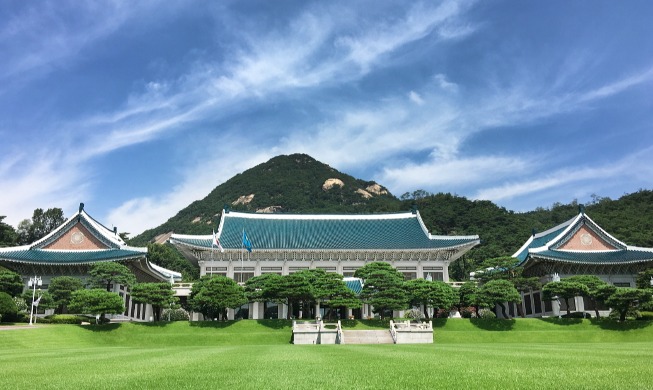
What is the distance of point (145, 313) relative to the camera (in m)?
54.7

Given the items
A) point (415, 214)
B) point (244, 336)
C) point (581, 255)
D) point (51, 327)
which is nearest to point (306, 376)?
point (244, 336)

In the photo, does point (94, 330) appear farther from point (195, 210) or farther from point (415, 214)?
point (195, 210)

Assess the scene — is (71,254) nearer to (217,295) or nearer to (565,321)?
(217,295)

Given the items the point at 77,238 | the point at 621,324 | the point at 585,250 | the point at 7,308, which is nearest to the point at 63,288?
the point at 7,308

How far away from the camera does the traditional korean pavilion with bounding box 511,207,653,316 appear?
45.2 metres

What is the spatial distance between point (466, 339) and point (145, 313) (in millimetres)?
38397

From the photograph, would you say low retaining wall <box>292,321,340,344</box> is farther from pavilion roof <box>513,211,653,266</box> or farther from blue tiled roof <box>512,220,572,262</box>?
blue tiled roof <box>512,220,572,262</box>

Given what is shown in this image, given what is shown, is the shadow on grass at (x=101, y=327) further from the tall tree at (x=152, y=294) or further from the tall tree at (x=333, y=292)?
the tall tree at (x=333, y=292)

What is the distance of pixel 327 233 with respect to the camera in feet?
177

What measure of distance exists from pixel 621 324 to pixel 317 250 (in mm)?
27458

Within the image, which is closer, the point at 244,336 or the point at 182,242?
the point at 244,336

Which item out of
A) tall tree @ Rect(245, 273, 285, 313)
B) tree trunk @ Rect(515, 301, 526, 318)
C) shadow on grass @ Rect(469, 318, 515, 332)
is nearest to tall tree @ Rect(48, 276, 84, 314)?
tall tree @ Rect(245, 273, 285, 313)

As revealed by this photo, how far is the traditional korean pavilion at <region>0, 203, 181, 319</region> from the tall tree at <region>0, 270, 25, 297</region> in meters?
3.74

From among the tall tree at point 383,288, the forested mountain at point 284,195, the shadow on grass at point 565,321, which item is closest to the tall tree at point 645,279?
the shadow on grass at point 565,321
